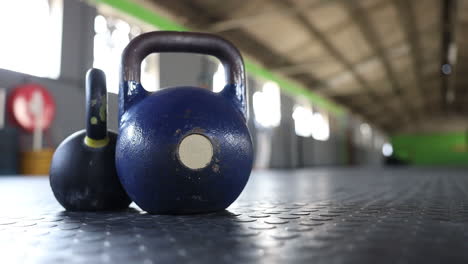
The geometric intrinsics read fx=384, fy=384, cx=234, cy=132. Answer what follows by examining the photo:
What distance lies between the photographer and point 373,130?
25875mm

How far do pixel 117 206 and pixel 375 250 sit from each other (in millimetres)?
924

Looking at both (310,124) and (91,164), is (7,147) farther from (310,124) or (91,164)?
(310,124)

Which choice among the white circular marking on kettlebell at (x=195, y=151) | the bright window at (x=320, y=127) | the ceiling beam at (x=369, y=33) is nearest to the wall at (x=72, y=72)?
the ceiling beam at (x=369, y=33)

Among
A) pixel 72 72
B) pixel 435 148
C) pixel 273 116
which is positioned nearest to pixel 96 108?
pixel 72 72

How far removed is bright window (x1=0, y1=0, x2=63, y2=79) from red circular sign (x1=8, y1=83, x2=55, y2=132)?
334 millimetres

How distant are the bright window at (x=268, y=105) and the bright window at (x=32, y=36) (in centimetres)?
550

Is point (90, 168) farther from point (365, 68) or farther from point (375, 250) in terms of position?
point (365, 68)

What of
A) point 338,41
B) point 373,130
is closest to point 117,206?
point 338,41

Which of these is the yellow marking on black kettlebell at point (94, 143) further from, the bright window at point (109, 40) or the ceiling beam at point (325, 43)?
the ceiling beam at point (325, 43)

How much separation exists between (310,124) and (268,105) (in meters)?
3.57

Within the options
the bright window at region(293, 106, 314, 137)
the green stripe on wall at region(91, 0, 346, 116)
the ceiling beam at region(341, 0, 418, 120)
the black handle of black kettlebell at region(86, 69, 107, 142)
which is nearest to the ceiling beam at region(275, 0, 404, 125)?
the ceiling beam at region(341, 0, 418, 120)

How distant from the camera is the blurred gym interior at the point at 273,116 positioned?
0.78 m

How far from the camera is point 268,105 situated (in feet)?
36.3

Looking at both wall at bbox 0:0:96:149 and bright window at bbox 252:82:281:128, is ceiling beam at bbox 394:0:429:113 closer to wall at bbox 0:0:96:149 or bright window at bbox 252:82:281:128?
bright window at bbox 252:82:281:128
